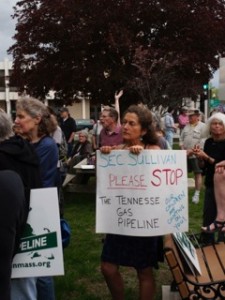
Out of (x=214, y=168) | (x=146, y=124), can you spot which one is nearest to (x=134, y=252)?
(x=146, y=124)

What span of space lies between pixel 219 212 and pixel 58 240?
2858 mm

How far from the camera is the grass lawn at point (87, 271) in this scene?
4863 millimetres

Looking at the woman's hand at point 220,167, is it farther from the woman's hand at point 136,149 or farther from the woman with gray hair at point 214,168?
the woman's hand at point 136,149

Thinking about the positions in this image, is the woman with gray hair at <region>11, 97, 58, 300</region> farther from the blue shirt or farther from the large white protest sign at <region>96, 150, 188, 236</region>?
the large white protest sign at <region>96, 150, 188, 236</region>

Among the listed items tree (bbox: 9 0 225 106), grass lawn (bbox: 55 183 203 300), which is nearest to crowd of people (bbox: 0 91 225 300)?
grass lawn (bbox: 55 183 203 300)

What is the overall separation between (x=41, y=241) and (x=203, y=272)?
1579 millimetres

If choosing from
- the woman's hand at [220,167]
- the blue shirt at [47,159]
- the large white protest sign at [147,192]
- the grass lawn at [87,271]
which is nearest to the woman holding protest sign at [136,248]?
the large white protest sign at [147,192]

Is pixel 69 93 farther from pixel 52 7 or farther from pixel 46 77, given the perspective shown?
pixel 52 7

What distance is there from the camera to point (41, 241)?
293cm

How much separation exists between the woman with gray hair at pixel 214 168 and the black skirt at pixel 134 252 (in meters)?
1.53

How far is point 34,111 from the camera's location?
12.8ft

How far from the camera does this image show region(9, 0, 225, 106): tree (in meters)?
26.2

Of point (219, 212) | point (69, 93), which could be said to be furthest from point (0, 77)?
A: point (219, 212)

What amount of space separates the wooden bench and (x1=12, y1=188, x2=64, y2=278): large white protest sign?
835 millimetres
